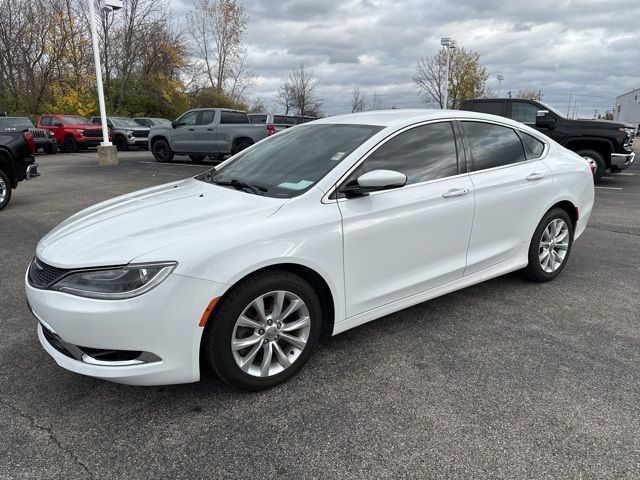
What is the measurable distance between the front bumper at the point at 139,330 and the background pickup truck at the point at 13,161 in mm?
6854

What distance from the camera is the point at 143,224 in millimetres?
2650

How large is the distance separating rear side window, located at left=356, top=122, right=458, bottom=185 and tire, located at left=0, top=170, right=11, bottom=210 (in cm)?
749

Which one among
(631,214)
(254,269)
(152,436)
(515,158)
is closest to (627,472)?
(254,269)

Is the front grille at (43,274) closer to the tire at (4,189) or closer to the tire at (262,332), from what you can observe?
the tire at (262,332)

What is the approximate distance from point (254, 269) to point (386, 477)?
118 cm

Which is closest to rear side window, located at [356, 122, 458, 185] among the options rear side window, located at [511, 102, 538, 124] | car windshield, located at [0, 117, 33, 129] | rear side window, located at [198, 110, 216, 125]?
rear side window, located at [511, 102, 538, 124]

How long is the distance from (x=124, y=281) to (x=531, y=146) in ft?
11.9

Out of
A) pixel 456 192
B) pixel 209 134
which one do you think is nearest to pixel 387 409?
pixel 456 192

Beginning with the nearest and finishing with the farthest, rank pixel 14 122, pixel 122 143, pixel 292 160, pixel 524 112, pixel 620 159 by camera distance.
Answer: pixel 292 160 → pixel 620 159 → pixel 524 112 → pixel 14 122 → pixel 122 143

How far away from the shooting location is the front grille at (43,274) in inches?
97.2

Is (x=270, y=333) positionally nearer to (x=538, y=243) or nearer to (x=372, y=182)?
(x=372, y=182)

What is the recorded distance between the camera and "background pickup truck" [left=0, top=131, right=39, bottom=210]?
793cm

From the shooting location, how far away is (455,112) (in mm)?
3846

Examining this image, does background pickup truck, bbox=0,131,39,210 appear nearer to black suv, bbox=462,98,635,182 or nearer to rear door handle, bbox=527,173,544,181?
rear door handle, bbox=527,173,544,181
